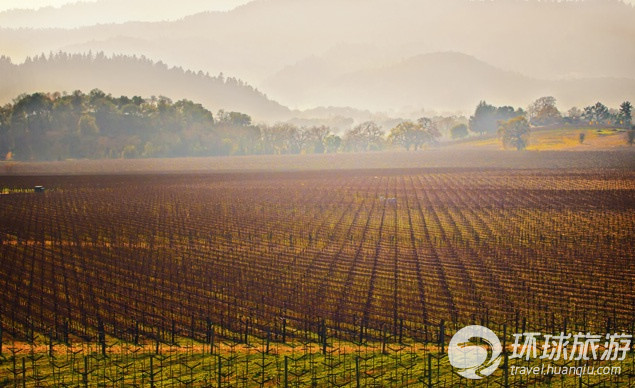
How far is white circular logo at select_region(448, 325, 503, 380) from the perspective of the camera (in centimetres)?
1805

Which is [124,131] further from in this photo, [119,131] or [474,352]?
[474,352]

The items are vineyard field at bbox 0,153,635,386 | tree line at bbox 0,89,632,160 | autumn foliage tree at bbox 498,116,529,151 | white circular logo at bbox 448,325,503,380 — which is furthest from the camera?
autumn foliage tree at bbox 498,116,529,151

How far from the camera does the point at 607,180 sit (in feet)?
270

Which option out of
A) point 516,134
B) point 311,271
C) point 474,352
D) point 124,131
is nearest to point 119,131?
point 124,131

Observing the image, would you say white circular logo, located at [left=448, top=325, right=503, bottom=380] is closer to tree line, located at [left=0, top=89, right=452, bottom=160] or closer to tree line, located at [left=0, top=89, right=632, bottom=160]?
tree line, located at [left=0, top=89, right=632, bottom=160]

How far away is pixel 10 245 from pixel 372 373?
32931mm

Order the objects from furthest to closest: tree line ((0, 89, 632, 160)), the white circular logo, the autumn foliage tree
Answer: the autumn foliage tree < tree line ((0, 89, 632, 160)) < the white circular logo

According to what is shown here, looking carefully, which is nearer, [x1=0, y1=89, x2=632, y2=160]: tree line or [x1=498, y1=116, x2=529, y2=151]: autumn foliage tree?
[x1=0, y1=89, x2=632, y2=160]: tree line

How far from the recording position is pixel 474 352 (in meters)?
19.9

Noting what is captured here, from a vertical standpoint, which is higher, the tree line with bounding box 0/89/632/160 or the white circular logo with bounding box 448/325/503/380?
the tree line with bounding box 0/89/632/160

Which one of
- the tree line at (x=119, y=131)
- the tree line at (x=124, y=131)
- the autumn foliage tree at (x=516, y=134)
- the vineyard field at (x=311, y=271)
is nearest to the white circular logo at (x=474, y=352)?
the vineyard field at (x=311, y=271)

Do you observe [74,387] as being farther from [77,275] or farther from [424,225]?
[424,225]

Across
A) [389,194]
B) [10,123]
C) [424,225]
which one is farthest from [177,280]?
[10,123]

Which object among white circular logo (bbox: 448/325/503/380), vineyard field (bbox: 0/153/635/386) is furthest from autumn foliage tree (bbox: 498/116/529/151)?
white circular logo (bbox: 448/325/503/380)
